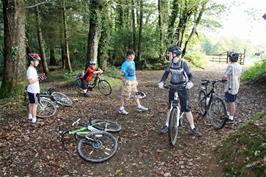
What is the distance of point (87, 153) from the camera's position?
7.41 meters

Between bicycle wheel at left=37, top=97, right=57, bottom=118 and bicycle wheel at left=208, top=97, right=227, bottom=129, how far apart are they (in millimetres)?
4948

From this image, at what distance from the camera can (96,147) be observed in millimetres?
7406

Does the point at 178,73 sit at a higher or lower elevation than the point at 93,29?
lower

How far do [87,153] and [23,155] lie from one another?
1539mm

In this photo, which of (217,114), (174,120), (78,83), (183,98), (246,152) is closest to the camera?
(246,152)

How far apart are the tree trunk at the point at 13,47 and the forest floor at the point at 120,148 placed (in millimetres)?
920

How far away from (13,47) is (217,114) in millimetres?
7489

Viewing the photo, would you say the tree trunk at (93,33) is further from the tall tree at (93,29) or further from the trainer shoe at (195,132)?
the trainer shoe at (195,132)

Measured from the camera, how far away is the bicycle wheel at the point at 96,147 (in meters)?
7.22

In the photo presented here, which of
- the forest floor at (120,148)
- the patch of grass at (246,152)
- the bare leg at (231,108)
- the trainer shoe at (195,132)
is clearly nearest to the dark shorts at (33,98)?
the forest floor at (120,148)

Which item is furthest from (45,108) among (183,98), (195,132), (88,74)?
(195,132)

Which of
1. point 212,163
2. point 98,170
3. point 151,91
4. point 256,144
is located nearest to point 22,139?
point 98,170

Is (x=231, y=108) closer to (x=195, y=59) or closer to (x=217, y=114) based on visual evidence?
(x=217, y=114)

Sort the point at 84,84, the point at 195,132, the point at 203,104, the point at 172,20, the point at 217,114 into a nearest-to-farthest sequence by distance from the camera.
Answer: the point at 195,132
the point at 217,114
the point at 203,104
the point at 84,84
the point at 172,20
